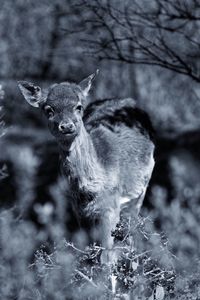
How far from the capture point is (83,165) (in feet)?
19.1

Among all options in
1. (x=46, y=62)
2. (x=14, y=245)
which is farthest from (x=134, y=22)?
(x=14, y=245)

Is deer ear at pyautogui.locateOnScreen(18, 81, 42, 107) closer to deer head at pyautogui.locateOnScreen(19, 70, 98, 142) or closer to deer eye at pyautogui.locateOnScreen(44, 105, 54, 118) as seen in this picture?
deer head at pyautogui.locateOnScreen(19, 70, 98, 142)

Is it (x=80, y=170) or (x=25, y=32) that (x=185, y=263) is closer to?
(x=80, y=170)

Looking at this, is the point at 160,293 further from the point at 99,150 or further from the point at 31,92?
the point at 31,92

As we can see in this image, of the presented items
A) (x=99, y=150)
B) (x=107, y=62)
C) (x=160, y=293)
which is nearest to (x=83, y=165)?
(x=99, y=150)

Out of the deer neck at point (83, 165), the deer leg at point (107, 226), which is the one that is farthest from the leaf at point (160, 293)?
the deer neck at point (83, 165)

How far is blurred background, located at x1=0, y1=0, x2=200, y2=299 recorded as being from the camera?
7.57 meters

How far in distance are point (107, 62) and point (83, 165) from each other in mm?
2144

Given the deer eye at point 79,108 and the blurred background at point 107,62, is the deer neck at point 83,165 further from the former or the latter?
the blurred background at point 107,62

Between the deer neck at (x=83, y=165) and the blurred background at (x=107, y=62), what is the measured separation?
65.2 inches

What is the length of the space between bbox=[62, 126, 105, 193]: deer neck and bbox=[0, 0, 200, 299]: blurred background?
166 cm

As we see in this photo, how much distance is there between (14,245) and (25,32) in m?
3.14

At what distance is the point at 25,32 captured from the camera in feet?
24.9

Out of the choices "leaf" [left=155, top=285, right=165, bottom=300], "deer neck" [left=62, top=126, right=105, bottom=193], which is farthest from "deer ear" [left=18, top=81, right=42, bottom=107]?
"leaf" [left=155, top=285, right=165, bottom=300]
